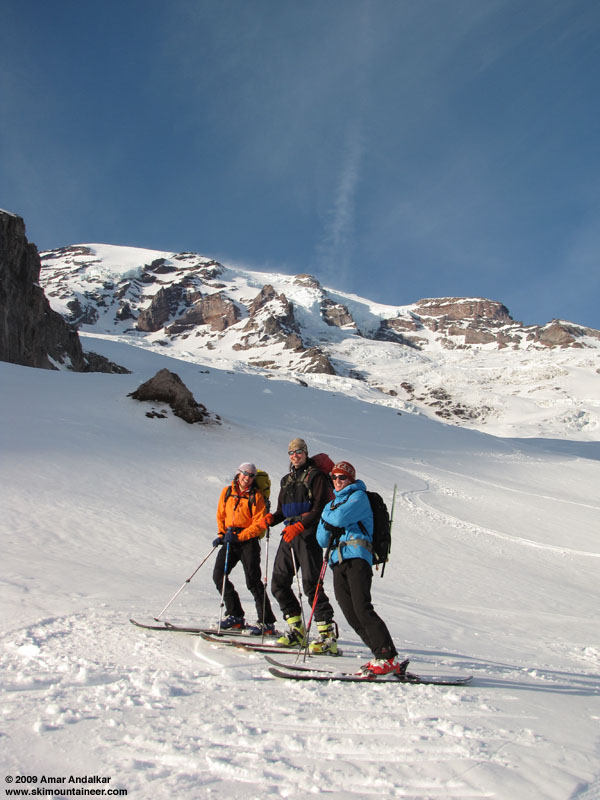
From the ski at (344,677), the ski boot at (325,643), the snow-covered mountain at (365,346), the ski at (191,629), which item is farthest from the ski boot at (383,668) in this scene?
the snow-covered mountain at (365,346)

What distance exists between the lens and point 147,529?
32.5 ft

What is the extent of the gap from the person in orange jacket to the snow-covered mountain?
56725mm

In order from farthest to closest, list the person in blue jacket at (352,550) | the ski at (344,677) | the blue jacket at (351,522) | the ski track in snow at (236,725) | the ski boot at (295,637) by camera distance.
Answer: the ski boot at (295,637) < the blue jacket at (351,522) < the person in blue jacket at (352,550) < the ski at (344,677) < the ski track in snow at (236,725)

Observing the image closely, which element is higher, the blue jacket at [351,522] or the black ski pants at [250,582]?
the blue jacket at [351,522]

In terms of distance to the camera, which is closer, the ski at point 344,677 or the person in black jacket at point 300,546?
the ski at point 344,677

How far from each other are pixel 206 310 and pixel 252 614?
173 m

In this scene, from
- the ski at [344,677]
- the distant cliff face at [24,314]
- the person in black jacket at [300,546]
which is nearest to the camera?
the ski at [344,677]

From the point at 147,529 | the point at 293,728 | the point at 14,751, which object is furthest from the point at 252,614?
the point at 147,529

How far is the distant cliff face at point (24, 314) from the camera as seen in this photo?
37.7 m

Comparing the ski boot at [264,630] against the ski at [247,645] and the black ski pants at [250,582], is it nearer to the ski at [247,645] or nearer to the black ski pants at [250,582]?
the black ski pants at [250,582]

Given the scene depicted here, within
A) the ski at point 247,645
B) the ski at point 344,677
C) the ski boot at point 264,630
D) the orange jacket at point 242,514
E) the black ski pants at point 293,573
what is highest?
the orange jacket at point 242,514

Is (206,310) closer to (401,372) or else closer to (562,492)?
(401,372)

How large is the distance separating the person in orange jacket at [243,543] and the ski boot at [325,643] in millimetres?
534

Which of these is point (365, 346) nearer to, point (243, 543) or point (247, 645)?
point (243, 543)
